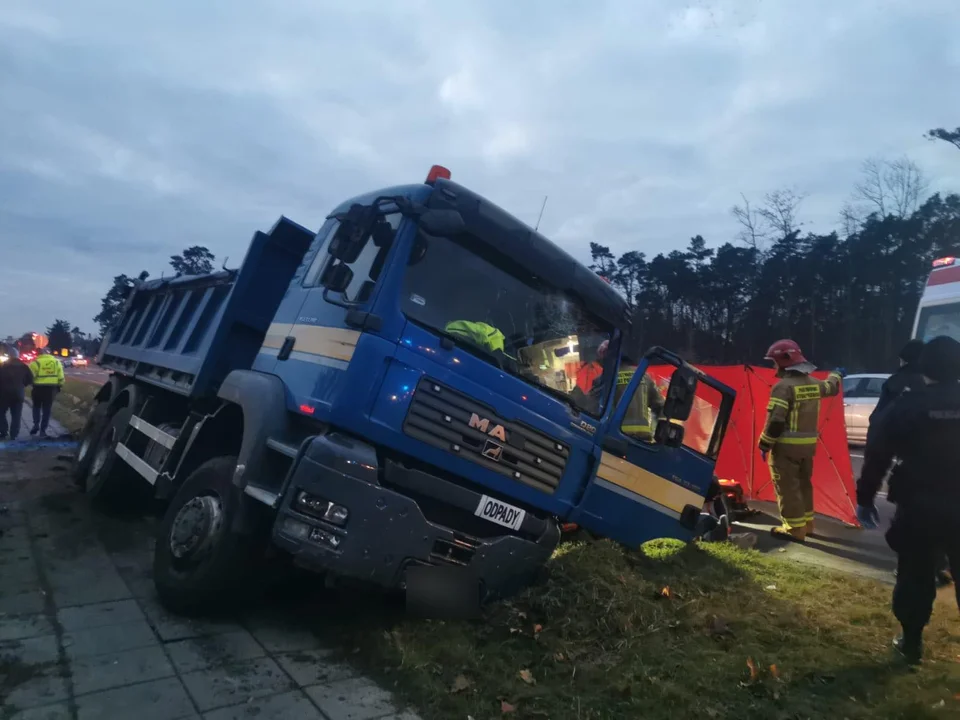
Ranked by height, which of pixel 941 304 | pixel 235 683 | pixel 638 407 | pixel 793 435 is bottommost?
pixel 235 683

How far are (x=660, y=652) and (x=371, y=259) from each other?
110 inches

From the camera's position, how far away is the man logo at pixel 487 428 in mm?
3990

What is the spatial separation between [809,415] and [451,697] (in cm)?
499

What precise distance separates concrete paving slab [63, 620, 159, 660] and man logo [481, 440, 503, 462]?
85.6 inches

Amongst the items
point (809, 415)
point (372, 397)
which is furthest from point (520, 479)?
point (809, 415)

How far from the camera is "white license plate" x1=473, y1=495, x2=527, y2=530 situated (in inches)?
159

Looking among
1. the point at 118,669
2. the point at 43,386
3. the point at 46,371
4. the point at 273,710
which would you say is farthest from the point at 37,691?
the point at 46,371

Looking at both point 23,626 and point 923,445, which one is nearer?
point 923,445

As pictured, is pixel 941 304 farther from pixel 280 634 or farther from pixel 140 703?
pixel 140 703

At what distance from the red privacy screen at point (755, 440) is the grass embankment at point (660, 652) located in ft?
4.03

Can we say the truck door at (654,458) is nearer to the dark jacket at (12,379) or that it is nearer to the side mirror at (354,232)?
the side mirror at (354,232)

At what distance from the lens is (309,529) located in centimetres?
358

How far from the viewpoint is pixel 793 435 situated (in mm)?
6934

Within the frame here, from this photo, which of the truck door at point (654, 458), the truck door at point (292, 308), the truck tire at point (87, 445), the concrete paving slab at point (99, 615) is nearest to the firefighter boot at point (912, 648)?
the truck door at point (654, 458)
